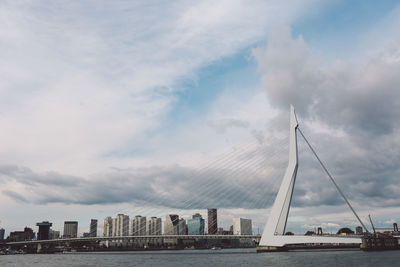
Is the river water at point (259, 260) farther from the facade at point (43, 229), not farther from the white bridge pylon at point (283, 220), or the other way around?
the facade at point (43, 229)

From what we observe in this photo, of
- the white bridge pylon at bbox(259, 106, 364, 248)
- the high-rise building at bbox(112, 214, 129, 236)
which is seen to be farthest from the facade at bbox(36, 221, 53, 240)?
the white bridge pylon at bbox(259, 106, 364, 248)

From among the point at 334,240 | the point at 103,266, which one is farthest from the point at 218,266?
the point at 334,240

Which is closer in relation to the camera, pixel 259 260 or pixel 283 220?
pixel 259 260

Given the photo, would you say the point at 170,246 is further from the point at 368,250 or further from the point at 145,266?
the point at 145,266

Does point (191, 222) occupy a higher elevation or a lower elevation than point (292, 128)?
lower

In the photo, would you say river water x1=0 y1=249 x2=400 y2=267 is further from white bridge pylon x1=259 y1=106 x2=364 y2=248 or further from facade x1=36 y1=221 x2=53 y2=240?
facade x1=36 y1=221 x2=53 y2=240

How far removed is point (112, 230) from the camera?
126 meters

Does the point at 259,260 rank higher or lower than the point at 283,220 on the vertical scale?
lower

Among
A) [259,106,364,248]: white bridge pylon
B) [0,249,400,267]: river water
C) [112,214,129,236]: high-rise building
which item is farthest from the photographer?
[112,214,129,236]: high-rise building

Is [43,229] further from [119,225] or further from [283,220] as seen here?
[283,220]

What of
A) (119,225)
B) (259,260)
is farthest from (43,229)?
(259,260)

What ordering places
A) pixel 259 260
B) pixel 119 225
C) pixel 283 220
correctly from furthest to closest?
pixel 119 225
pixel 283 220
pixel 259 260

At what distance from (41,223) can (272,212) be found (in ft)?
419

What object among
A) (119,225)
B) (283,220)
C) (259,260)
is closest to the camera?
(259,260)
